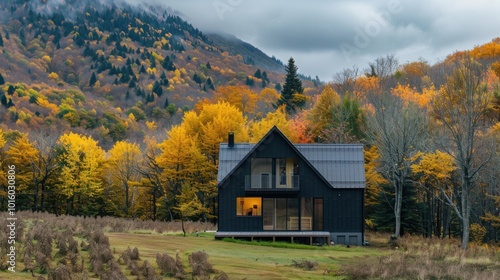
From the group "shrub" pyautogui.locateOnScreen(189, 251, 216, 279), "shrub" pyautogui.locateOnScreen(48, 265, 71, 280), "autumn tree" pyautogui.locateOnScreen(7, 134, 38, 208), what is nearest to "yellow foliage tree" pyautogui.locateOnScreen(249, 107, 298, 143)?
"autumn tree" pyautogui.locateOnScreen(7, 134, 38, 208)

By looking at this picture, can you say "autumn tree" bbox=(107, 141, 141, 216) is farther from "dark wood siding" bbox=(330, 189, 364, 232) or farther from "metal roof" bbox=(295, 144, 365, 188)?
"dark wood siding" bbox=(330, 189, 364, 232)

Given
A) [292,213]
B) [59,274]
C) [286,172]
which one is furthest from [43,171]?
[59,274]

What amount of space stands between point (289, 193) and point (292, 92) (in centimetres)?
5422

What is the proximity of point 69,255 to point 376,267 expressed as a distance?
12081mm

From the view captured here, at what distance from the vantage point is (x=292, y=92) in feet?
312

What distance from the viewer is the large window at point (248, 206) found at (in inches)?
1661

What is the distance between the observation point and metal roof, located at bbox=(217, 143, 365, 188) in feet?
138

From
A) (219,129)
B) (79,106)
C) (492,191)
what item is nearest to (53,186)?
(219,129)

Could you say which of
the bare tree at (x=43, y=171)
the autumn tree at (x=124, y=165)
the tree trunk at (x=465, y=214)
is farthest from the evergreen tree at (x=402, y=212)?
the bare tree at (x=43, y=171)

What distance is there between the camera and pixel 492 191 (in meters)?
51.0

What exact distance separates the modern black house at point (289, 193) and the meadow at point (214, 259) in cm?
316

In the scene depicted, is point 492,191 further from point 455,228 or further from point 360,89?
point 360,89

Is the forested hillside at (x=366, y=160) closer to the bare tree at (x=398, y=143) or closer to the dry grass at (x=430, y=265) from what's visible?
the bare tree at (x=398, y=143)

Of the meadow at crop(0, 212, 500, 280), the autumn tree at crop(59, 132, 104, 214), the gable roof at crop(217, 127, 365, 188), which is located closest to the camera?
the meadow at crop(0, 212, 500, 280)
